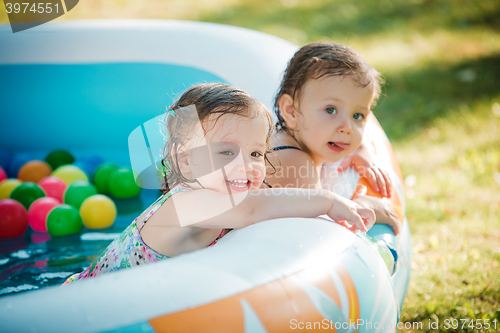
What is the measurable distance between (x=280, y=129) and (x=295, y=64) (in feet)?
0.96

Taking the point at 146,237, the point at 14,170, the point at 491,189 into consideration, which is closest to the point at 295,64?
the point at 146,237

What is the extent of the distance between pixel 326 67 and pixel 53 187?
1.81 m

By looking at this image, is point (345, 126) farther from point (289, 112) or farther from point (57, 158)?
point (57, 158)

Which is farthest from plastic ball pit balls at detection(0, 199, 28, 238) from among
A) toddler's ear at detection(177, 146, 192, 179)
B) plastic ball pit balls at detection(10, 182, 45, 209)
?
toddler's ear at detection(177, 146, 192, 179)

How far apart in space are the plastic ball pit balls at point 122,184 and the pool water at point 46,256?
232 mm

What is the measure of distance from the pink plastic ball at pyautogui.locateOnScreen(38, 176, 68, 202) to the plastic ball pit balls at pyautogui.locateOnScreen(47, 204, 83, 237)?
0.40 metres

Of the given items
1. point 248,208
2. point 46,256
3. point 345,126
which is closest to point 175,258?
point 248,208

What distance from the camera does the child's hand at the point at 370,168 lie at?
194 cm

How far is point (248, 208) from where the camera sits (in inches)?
57.0

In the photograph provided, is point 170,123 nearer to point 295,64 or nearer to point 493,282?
point 295,64

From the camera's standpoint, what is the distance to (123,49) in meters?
3.28

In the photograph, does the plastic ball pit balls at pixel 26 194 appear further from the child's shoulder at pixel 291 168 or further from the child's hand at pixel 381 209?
the child's hand at pixel 381 209

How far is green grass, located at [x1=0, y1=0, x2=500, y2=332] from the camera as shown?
231cm

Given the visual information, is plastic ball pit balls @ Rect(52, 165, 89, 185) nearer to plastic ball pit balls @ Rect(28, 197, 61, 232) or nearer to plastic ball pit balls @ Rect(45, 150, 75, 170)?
plastic ball pit balls @ Rect(45, 150, 75, 170)
